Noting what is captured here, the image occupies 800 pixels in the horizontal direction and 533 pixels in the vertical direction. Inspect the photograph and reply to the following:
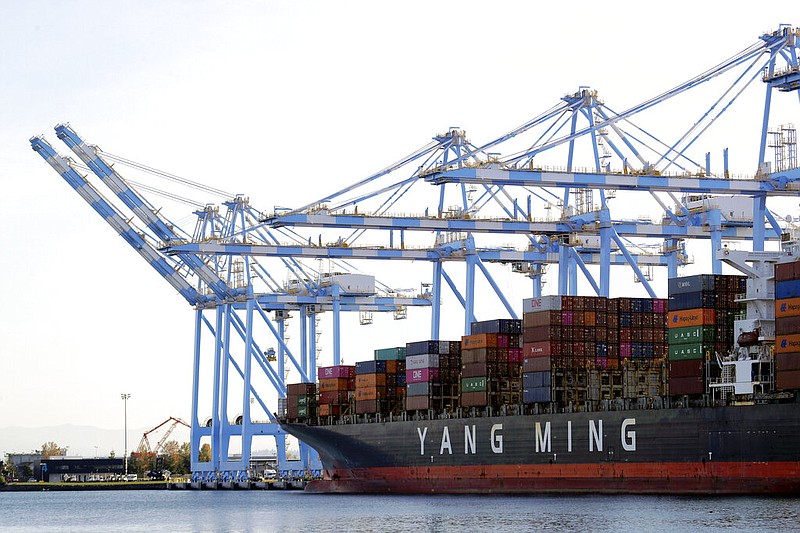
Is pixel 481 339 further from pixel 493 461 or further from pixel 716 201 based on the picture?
pixel 716 201

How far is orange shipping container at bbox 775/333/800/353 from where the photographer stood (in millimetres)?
50219

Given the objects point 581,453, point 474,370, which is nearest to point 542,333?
point 581,453

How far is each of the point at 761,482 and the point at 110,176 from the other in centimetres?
4673

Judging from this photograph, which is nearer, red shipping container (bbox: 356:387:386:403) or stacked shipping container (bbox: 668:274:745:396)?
stacked shipping container (bbox: 668:274:745:396)

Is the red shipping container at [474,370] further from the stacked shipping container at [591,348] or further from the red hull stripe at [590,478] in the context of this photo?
the red hull stripe at [590,478]

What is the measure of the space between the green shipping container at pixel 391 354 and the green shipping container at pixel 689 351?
21782 millimetres

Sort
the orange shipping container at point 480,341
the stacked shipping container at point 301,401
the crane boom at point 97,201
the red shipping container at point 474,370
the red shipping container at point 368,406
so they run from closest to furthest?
the orange shipping container at point 480,341
the red shipping container at point 474,370
the red shipping container at point 368,406
the stacked shipping container at point 301,401
the crane boom at point 97,201

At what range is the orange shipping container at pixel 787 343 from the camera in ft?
165

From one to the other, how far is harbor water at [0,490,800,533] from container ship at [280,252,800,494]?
1.55m

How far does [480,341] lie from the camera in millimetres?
67062

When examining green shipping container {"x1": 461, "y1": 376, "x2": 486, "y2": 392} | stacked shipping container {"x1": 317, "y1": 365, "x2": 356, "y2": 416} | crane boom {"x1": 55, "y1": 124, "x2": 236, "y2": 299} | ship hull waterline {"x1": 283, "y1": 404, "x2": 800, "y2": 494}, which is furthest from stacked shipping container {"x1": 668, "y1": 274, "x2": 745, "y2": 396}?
crane boom {"x1": 55, "y1": 124, "x2": 236, "y2": 299}

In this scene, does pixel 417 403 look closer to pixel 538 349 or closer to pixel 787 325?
pixel 538 349

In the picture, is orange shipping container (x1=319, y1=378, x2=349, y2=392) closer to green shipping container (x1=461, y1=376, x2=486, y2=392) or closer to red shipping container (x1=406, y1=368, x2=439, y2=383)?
red shipping container (x1=406, y1=368, x2=439, y2=383)

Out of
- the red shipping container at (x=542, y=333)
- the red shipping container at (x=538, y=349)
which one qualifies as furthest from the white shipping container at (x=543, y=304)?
the red shipping container at (x=538, y=349)
